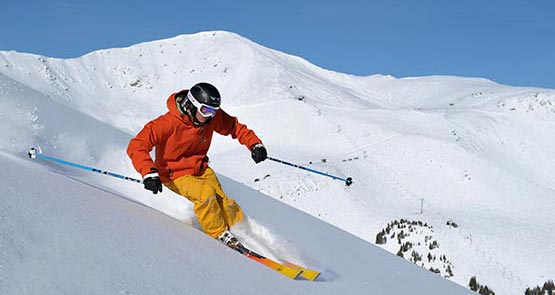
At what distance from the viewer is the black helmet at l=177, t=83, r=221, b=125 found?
4.96 m

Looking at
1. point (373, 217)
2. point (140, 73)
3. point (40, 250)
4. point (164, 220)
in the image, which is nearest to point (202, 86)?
point (164, 220)

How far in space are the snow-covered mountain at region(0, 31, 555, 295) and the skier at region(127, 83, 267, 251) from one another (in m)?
0.42

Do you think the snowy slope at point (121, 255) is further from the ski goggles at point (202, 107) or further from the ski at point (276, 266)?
the ski goggles at point (202, 107)

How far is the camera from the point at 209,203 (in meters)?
4.87

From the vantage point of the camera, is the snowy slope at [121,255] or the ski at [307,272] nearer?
the snowy slope at [121,255]

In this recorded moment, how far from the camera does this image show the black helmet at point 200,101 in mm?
4961

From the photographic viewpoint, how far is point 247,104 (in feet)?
105

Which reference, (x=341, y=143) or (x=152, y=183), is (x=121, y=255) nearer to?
(x=152, y=183)

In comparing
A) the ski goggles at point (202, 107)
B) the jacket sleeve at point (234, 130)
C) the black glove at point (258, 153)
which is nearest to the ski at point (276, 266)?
the ski goggles at point (202, 107)

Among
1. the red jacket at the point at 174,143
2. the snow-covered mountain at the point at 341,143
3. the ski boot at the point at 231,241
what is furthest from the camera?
the snow-covered mountain at the point at 341,143

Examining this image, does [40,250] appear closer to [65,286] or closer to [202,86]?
[65,286]

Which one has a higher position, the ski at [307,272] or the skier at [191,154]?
the skier at [191,154]

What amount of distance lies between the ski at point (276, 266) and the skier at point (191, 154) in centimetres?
15

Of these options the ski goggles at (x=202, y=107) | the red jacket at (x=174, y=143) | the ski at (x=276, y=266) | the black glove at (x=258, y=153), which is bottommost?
the ski at (x=276, y=266)
